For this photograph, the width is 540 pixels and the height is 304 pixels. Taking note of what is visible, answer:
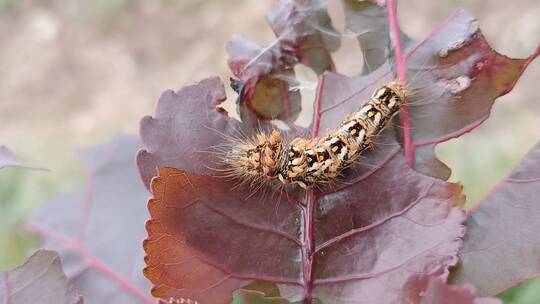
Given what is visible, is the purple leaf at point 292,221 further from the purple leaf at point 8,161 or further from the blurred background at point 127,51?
the blurred background at point 127,51

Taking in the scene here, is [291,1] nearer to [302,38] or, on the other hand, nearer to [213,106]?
[302,38]

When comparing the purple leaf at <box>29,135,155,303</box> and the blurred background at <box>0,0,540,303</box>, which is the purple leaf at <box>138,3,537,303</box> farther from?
the blurred background at <box>0,0,540,303</box>

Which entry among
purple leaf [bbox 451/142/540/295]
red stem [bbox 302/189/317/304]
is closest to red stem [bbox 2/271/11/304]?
red stem [bbox 302/189/317/304]

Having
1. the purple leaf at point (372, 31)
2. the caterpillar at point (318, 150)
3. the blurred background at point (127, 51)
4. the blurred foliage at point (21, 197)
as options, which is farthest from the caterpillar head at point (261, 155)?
the blurred background at point (127, 51)

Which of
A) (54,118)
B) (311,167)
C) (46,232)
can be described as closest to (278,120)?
(311,167)

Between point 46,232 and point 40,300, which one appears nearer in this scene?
point 40,300

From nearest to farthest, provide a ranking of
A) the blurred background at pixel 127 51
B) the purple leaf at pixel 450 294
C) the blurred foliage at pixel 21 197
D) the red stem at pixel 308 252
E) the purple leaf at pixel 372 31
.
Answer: the purple leaf at pixel 450 294
the red stem at pixel 308 252
the purple leaf at pixel 372 31
the blurred foliage at pixel 21 197
the blurred background at pixel 127 51
